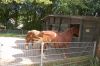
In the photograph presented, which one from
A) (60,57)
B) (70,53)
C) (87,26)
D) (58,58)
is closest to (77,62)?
(70,53)

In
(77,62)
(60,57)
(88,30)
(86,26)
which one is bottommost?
(60,57)

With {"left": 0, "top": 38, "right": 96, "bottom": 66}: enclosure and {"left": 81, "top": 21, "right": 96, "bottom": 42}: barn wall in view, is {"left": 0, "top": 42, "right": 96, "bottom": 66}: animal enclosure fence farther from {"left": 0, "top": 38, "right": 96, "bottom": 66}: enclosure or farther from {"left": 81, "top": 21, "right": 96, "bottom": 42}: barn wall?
{"left": 81, "top": 21, "right": 96, "bottom": 42}: barn wall

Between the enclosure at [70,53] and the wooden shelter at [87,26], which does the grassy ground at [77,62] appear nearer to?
the enclosure at [70,53]

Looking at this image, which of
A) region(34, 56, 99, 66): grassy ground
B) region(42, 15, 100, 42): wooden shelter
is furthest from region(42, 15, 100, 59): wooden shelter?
region(34, 56, 99, 66): grassy ground

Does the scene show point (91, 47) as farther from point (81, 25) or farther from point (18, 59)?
point (18, 59)

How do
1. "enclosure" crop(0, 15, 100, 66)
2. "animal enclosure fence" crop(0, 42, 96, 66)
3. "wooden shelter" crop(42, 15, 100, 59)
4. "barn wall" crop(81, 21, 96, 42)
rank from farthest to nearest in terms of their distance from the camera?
"barn wall" crop(81, 21, 96, 42)
"wooden shelter" crop(42, 15, 100, 59)
"enclosure" crop(0, 15, 100, 66)
"animal enclosure fence" crop(0, 42, 96, 66)

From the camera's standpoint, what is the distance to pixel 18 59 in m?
7.88

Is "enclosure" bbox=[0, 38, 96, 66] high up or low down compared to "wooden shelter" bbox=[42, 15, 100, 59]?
down

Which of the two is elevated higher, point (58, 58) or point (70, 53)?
point (70, 53)

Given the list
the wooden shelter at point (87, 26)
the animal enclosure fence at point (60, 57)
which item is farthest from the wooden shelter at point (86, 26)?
the animal enclosure fence at point (60, 57)

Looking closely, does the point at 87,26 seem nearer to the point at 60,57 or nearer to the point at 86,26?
the point at 86,26

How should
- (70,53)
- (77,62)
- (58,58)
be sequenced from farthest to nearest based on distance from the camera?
(70,53)
(58,58)
(77,62)

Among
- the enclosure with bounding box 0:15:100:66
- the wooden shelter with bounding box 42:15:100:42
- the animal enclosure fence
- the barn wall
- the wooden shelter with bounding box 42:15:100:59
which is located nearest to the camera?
the animal enclosure fence

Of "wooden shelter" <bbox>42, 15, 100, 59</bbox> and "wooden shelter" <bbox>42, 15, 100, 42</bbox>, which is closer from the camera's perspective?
"wooden shelter" <bbox>42, 15, 100, 59</bbox>
